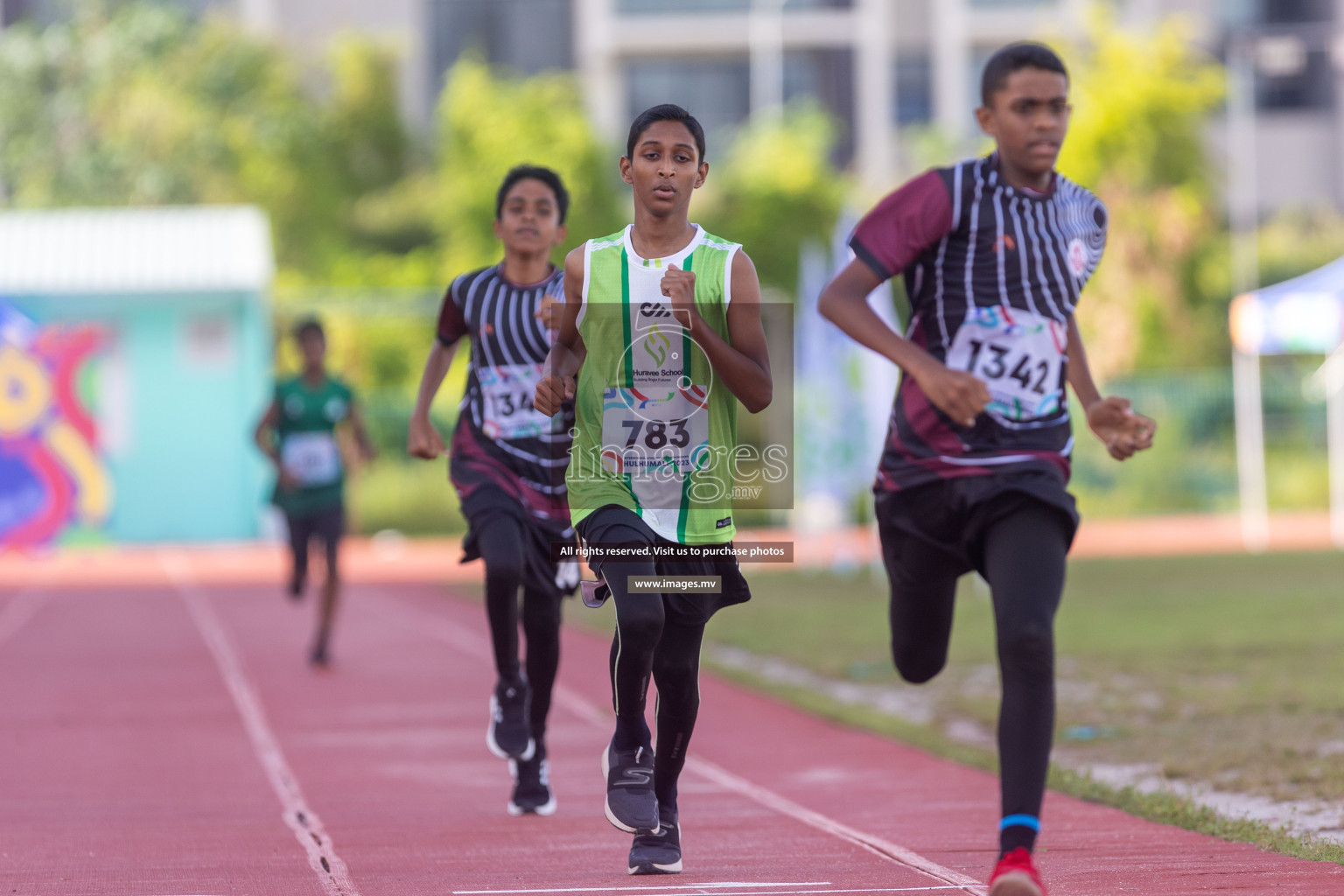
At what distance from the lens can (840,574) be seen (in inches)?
845

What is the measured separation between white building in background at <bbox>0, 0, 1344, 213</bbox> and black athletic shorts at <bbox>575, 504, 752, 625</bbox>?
41.5 metres

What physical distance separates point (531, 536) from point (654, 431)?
61.8 inches

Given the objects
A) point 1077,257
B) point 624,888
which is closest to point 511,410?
point 624,888

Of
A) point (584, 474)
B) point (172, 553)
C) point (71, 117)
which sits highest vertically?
point (71, 117)

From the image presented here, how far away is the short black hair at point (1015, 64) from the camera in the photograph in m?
4.95

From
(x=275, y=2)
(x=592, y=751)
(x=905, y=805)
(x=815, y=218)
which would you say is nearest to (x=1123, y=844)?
(x=905, y=805)

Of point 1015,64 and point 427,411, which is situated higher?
→ point 1015,64

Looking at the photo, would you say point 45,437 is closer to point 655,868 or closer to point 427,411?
point 427,411

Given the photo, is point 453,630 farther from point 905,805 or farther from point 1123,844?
point 1123,844

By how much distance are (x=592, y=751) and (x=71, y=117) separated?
1482 inches

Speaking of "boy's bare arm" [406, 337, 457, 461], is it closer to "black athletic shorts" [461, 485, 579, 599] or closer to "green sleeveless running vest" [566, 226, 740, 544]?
"black athletic shorts" [461, 485, 579, 599]

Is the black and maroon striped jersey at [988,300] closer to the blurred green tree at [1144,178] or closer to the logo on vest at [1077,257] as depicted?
the logo on vest at [1077,257]

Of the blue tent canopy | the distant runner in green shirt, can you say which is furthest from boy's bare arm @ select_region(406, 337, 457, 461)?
the blue tent canopy

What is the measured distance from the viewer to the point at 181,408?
30.0 metres
